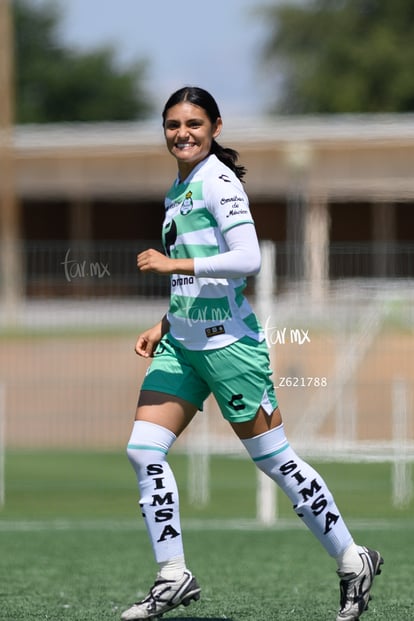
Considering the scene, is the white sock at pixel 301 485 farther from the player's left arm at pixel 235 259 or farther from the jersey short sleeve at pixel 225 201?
the jersey short sleeve at pixel 225 201

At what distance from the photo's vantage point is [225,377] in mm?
5723

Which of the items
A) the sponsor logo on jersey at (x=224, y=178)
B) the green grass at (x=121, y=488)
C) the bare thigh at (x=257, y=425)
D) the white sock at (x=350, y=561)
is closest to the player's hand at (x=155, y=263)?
the sponsor logo on jersey at (x=224, y=178)

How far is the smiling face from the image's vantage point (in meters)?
5.78

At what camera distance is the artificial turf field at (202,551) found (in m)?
6.68

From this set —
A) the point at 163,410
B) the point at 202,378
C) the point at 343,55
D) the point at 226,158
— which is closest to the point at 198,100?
the point at 226,158

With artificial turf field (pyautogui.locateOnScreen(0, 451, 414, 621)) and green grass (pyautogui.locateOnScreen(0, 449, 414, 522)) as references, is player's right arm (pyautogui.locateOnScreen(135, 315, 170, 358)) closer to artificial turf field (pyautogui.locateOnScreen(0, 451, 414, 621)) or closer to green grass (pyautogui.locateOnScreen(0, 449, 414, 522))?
artificial turf field (pyautogui.locateOnScreen(0, 451, 414, 621))

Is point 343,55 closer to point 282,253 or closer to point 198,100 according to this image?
point 282,253

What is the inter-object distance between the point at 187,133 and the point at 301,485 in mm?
1408

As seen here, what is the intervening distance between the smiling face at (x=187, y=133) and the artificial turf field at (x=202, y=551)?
1920 mm

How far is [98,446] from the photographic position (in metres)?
19.1

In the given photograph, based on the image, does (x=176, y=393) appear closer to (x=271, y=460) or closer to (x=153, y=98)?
(x=271, y=460)

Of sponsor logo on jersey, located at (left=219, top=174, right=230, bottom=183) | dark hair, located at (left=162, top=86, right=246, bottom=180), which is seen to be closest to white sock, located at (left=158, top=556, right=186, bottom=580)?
sponsor logo on jersey, located at (left=219, top=174, right=230, bottom=183)

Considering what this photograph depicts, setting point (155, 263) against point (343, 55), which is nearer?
point (155, 263)

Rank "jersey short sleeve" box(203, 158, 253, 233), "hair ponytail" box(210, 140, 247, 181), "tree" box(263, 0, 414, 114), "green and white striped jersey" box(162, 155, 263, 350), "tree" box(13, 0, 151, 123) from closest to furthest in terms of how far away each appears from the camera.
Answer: "jersey short sleeve" box(203, 158, 253, 233) < "green and white striped jersey" box(162, 155, 263, 350) < "hair ponytail" box(210, 140, 247, 181) < "tree" box(263, 0, 414, 114) < "tree" box(13, 0, 151, 123)
